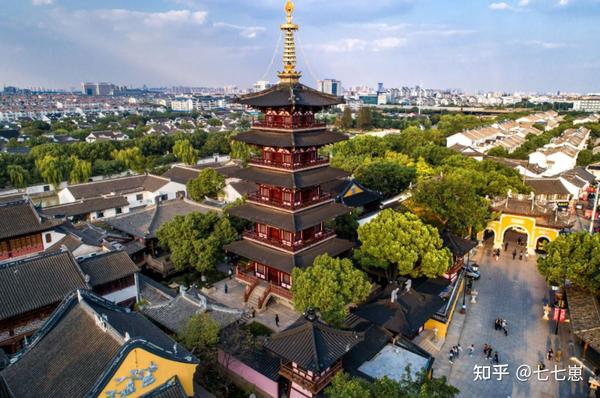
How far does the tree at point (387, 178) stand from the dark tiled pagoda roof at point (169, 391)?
3729 cm

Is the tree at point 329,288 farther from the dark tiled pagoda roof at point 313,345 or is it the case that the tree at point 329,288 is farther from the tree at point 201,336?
the tree at point 201,336

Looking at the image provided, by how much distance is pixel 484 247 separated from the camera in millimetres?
41469

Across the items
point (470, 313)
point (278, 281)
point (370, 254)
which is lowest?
point (470, 313)

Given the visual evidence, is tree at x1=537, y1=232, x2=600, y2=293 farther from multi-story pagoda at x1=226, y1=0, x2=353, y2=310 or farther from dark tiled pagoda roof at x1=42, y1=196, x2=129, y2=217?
dark tiled pagoda roof at x1=42, y1=196, x2=129, y2=217

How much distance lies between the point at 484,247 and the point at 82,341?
37528 millimetres

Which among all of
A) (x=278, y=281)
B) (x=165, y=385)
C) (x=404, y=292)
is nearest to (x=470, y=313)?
(x=404, y=292)

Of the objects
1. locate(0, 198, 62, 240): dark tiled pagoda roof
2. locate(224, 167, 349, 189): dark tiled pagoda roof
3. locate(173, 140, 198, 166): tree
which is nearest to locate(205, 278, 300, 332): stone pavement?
locate(224, 167, 349, 189): dark tiled pagoda roof

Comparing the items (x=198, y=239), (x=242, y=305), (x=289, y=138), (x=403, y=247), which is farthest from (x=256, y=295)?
(x=289, y=138)

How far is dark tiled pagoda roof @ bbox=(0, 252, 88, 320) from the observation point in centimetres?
2070

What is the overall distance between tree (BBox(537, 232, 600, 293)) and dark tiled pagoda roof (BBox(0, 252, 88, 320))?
29.6 metres

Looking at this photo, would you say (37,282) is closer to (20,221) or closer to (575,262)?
(20,221)

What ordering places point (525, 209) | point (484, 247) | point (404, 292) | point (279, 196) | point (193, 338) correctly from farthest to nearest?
point (484, 247), point (525, 209), point (279, 196), point (404, 292), point (193, 338)

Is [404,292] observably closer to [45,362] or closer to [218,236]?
[218,236]

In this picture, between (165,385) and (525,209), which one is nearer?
(165,385)
